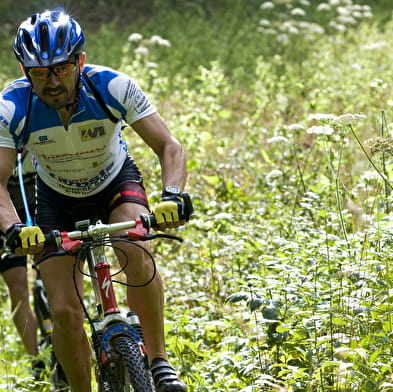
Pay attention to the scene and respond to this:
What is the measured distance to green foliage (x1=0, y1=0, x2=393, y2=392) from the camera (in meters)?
3.74

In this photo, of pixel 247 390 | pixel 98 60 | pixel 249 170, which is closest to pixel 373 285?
pixel 247 390

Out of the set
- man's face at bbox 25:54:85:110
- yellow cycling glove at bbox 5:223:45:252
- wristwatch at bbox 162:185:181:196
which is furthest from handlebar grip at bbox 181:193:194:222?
man's face at bbox 25:54:85:110

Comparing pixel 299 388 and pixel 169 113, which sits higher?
pixel 169 113

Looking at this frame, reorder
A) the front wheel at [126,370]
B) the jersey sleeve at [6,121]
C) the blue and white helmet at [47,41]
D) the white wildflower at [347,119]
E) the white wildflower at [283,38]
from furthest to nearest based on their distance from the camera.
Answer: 1. the white wildflower at [283,38]
2. the white wildflower at [347,119]
3. the jersey sleeve at [6,121]
4. the blue and white helmet at [47,41]
5. the front wheel at [126,370]

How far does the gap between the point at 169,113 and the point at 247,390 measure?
681 centimetres

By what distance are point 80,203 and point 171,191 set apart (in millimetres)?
1007

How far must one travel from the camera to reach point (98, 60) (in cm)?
1504

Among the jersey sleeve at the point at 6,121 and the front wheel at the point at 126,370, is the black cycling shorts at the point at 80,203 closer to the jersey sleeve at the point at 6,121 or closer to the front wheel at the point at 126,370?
the jersey sleeve at the point at 6,121

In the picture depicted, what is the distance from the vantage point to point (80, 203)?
4.50m

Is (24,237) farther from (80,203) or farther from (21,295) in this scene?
(21,295)

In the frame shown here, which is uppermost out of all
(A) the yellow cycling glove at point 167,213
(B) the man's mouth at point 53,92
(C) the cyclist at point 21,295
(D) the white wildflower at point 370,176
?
(B) the man's mouth at point 53,92

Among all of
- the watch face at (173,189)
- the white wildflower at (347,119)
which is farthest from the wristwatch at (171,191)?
the white wildflower at (347,119)

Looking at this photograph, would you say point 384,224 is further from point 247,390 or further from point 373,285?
point 247,390

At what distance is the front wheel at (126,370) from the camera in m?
3.29
